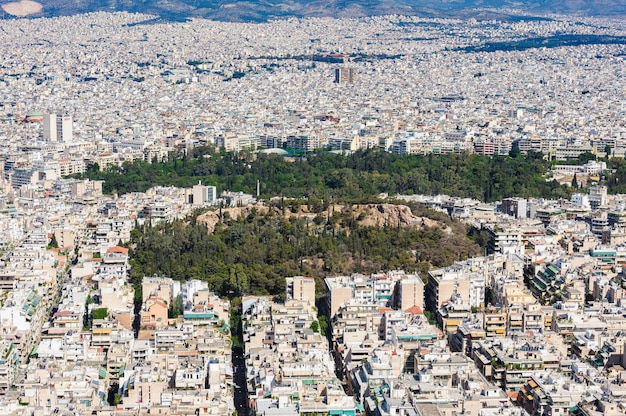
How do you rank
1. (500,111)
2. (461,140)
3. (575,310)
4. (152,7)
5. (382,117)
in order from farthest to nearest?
(152,7) → (500,111) → (382,117) → (461,140) → (575,310)

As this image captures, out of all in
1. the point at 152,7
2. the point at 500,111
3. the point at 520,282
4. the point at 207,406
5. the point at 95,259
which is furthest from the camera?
the point at 152,7

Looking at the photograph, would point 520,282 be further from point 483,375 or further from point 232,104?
point 232,104

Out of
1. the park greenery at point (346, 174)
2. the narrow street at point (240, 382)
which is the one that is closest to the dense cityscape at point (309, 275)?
the narrow street at point (240, 382)

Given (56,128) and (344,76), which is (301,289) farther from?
(344,76)

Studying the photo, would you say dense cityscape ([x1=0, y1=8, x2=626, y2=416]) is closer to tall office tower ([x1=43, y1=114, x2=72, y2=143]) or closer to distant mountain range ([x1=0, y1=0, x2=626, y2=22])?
tall office tower ([x1=43, y1=114, x2=72, y2=143])

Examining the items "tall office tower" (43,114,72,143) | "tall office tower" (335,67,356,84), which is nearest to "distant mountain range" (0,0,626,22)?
"tall office tower" (335,67,356,84)

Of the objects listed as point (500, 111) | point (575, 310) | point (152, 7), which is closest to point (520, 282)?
point (575, 310)

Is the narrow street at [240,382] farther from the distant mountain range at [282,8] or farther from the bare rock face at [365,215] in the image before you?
the distant mountain range at [282,8]
